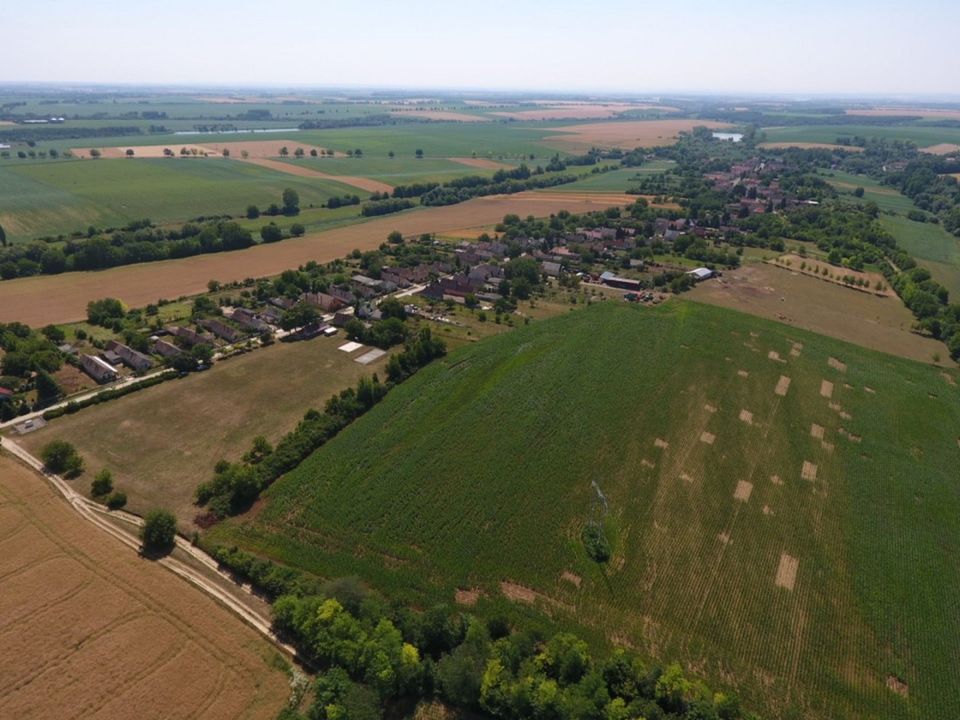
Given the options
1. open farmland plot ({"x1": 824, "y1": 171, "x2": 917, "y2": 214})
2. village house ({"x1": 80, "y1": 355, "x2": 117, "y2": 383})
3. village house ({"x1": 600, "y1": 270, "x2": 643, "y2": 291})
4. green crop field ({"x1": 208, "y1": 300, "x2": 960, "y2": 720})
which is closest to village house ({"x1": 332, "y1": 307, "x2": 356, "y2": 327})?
green crop field ({"x1": 208, "y1": 300, "x2": 960, "y2": 720})

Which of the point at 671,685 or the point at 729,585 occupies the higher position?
the point at 671,685

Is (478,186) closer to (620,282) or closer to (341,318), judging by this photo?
(620,282)

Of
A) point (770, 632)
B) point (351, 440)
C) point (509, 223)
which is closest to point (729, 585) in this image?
point (770, 632)

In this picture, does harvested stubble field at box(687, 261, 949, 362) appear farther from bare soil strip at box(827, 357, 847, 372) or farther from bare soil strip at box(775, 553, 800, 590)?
bare soil strip at box(775, 553, 800, 590)

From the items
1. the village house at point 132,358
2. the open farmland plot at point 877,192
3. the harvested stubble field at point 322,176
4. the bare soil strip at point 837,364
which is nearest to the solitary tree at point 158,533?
the village house at point 132,358

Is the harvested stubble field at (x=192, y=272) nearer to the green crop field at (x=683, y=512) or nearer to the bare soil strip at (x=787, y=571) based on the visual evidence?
the green crop field at (x=683, y=512)

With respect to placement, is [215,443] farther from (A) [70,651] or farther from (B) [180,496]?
(A) [70,651]
